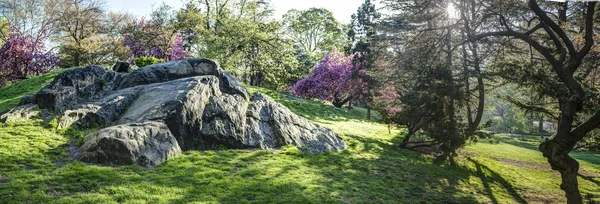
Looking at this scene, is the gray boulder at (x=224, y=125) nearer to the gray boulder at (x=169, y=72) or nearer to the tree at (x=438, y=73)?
the gray boulder at (x=169, y=72)

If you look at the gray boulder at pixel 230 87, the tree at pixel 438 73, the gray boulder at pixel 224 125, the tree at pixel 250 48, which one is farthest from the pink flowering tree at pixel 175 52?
the tree at pixel 438 73

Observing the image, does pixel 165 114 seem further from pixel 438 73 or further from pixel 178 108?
pixel 438 73

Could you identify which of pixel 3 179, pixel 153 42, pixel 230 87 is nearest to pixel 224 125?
pixel 230 87

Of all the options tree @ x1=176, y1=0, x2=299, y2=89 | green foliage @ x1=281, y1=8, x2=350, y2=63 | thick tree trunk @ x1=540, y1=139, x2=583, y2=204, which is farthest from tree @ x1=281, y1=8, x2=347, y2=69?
thick tree trunk @ x1=540, y1=139, x2=583, y2=204

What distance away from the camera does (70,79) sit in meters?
14.4

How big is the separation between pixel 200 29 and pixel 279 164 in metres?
23.0

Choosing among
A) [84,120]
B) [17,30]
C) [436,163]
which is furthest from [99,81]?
[17,30]

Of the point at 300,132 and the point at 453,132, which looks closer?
the point at 300,132

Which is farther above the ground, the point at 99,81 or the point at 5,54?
the point at 5,54

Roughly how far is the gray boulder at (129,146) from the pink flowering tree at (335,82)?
2808cm

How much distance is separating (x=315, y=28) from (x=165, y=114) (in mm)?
52025

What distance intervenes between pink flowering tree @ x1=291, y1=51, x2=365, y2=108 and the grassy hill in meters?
20.5

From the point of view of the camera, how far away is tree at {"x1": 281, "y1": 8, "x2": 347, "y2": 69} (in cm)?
5966

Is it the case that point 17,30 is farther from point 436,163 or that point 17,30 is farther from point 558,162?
point 558,162
